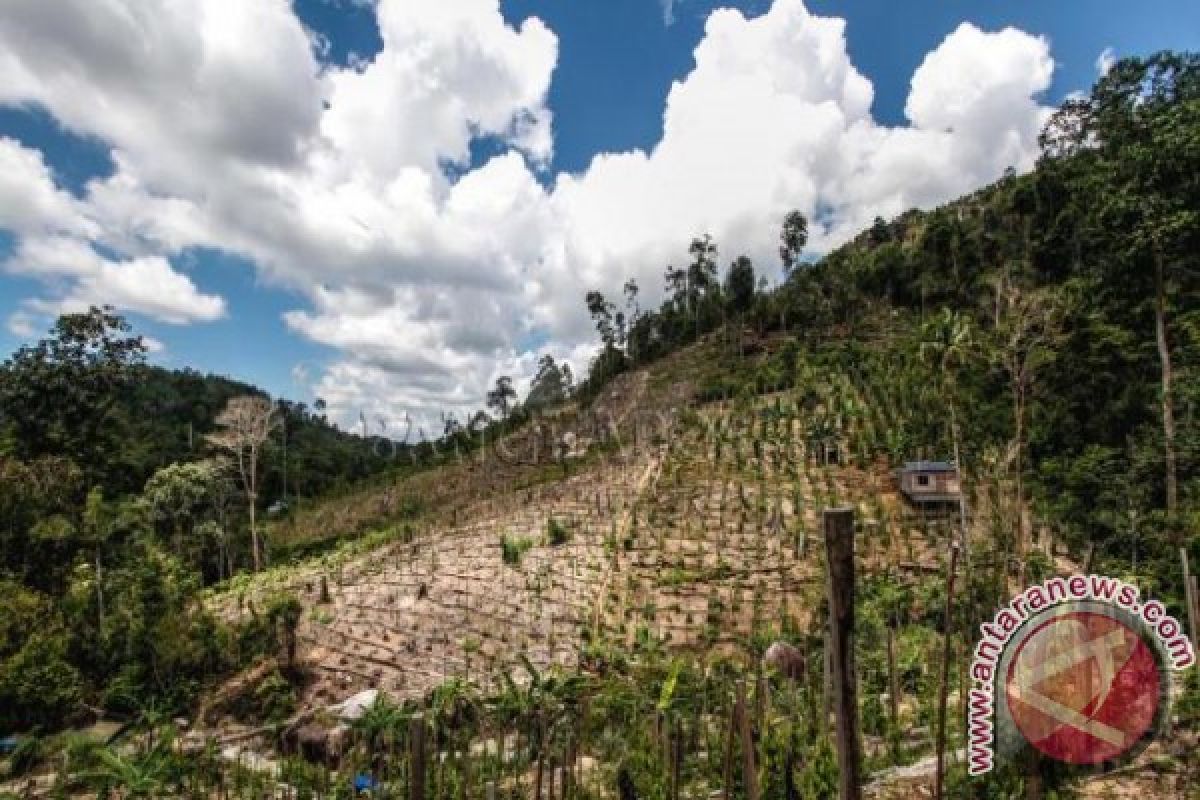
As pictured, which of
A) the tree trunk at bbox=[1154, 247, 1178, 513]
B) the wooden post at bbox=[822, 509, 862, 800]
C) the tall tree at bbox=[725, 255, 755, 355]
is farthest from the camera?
the tall tree at bbox=[725, 255, 755, 355]

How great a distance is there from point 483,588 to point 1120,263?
58.9 feet

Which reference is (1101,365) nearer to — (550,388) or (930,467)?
(930,467)

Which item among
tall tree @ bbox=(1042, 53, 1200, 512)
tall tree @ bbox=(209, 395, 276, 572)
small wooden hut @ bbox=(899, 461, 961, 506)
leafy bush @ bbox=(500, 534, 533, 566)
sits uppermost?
tall tree @ bbox=(1042, 53, 1200, 512)

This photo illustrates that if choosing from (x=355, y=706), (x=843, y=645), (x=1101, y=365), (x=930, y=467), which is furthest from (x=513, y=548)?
(x=1101, y=365)

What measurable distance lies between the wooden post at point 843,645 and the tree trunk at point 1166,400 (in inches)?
581

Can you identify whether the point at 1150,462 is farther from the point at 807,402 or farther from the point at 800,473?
the point at 807,402

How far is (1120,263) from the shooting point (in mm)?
16344

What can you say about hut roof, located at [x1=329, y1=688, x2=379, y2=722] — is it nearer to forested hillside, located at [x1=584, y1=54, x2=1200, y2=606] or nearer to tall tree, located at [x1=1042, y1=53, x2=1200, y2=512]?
forested hillside, located at [x1=584, y1=54, x2=1200, y2=606]

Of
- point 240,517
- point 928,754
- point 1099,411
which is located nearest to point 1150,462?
point 1099,411

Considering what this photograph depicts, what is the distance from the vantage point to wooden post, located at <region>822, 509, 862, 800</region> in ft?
6.18

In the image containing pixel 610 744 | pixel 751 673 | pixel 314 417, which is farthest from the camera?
pixel 314 417

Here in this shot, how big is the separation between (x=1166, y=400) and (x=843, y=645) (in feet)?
57.3

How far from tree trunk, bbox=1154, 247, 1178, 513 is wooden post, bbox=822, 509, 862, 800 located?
1475 centimetres

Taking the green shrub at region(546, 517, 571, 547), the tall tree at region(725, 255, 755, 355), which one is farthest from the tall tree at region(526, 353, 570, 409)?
the green shrub at region(546, 517, 571, 547)
